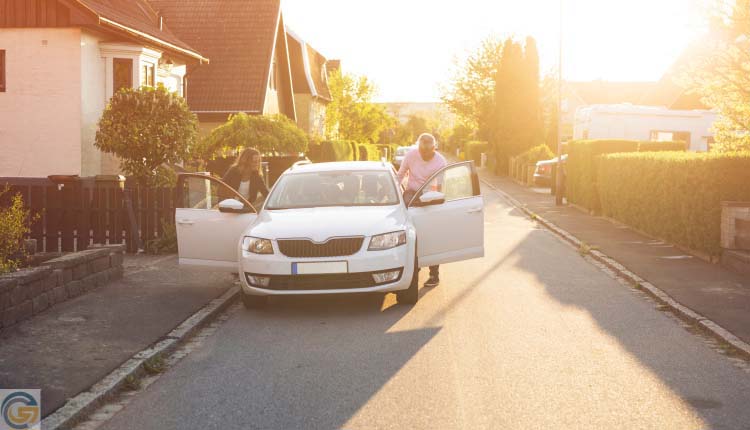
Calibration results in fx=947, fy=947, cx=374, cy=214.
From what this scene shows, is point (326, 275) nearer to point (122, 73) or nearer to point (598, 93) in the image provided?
point (122, 73)

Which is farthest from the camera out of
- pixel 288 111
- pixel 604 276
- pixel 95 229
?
pixel 288 111

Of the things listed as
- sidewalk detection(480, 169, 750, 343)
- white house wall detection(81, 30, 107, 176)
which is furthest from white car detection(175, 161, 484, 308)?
white house wall detection(81, 30, 107, 176)

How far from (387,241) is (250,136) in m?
20.2

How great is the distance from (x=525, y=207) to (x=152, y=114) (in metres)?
13.9

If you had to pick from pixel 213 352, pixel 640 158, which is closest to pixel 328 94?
pixel 640 158

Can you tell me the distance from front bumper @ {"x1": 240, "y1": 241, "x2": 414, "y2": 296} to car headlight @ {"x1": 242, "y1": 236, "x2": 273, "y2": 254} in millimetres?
65

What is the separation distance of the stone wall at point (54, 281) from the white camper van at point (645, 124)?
3161 centimetres

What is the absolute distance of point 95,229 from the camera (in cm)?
1434

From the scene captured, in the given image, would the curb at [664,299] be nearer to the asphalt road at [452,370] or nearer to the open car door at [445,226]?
the asphalt road at [452,370]

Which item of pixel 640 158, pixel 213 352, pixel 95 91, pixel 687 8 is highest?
pixel 687 8

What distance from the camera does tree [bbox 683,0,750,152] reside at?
21.7 metres

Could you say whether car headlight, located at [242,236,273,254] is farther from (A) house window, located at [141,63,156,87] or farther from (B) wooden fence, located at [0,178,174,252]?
(A) house window, located at [141,63,156,87]

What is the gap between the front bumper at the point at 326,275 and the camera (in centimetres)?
911

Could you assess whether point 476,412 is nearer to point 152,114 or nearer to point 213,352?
point 213,352
